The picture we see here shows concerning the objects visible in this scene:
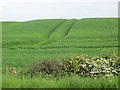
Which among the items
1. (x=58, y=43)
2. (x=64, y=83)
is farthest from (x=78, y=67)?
(x=58, y=43)

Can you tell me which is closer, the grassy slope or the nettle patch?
the nettle patch

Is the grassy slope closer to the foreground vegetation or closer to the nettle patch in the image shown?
the nettle patch

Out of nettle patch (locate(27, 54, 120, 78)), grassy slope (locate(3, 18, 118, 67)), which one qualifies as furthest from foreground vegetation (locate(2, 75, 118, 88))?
grassy slope (locate(3, 18, 118, 67))

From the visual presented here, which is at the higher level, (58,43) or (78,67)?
(58,43)

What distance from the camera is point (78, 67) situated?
458 inches

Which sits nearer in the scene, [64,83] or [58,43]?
[64,83]

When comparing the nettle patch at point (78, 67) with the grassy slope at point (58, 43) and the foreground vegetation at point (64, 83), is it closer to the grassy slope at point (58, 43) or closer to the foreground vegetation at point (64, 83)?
the foreground vegetation at point (64, 83)

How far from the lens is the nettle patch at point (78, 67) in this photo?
11123 mm

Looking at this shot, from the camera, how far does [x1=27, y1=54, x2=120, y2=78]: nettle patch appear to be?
→ 1112 centimetres

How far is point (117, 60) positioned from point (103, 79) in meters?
2.24

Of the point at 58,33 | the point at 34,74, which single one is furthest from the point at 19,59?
the point at 58,33

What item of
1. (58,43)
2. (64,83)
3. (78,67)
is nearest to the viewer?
(64,83)

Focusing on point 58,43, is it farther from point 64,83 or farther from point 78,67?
point 64,83

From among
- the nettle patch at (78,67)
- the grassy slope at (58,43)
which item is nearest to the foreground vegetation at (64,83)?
the nettle patch at (78,67)
